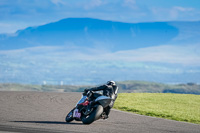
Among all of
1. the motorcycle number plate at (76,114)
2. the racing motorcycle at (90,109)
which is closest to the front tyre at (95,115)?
the racing motorcycle at (90,109)

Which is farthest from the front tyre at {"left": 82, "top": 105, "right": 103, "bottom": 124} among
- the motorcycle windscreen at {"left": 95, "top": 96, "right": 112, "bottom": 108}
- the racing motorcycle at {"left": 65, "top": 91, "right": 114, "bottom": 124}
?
the motorcycle windscreen at {"left": 95, "top": 96, "right": 112, "bottom": 108}

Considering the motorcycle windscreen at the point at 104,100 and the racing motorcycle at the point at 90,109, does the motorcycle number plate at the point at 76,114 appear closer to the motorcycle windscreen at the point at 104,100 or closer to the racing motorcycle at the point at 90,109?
the racing motorcycle at the point at 90,109

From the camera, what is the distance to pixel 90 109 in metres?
13.0

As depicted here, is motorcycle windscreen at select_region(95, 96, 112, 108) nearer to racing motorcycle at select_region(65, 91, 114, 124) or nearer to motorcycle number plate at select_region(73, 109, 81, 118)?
racing motorcycle at select_region(65, 91, 114, 124)

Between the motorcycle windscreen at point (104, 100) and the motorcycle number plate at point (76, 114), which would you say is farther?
the motorcycle number plate at point (76, 114)

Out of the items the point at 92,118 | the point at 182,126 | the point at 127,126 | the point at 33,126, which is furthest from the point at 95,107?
the point at 182,126

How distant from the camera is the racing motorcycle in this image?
12732mm

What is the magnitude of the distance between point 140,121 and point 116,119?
99cm

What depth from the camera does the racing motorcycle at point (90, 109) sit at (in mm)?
12732

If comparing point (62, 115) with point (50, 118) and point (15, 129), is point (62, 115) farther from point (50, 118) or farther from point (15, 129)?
point (15, 129)

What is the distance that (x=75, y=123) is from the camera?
534 inches

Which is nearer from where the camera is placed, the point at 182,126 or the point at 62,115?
the point at 182,126

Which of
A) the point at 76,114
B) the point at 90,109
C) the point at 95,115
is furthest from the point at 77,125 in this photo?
the point at 95,115

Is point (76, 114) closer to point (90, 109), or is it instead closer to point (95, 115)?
point (90, 109)
